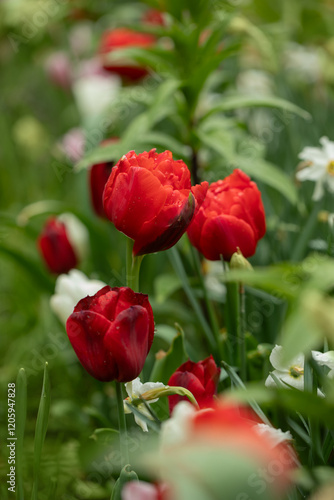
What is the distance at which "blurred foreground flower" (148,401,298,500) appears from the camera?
9.8 inches

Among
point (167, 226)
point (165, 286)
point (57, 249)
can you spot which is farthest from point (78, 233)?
point (167, 226)

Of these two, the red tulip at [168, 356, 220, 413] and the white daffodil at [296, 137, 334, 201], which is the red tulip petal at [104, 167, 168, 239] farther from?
the white daffodil at [296, 137, 334, 201]

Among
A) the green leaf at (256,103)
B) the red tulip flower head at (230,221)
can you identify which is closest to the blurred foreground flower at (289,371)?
the red tulip flower head at (230,221)

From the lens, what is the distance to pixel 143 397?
0.44 meters

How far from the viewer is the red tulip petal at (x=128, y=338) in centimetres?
42

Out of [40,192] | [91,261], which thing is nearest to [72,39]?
[40,192]

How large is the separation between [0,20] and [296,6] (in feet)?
2.73

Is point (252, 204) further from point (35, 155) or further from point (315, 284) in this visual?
point (35, 155)

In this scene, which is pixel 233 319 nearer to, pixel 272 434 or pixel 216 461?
pixel 272 434

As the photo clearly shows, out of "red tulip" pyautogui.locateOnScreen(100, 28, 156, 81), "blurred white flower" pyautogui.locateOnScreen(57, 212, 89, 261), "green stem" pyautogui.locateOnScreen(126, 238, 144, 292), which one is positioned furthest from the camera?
"red tulip" pyautogui.locateOnScreen(100, 28, 156, 81)

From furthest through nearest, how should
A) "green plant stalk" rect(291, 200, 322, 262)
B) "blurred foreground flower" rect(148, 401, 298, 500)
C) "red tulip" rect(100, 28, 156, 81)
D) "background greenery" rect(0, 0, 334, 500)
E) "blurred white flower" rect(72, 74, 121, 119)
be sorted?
"blurred white flower" rect(72, 74, 121, 119), "red tulip" rect(100, 28, 156, 81), "green plant stalk" rect(291, 200, 322, 262), "background greenery" rect(0, 0, 334, 500), "blurred foreground flower" rect(148, 401, 298, 500)

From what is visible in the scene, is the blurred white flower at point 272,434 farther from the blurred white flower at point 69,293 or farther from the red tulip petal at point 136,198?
the blurred white flower at point 69,293

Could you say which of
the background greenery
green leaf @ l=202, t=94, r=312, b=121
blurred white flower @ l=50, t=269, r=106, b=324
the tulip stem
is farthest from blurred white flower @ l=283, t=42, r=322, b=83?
the tulip stem

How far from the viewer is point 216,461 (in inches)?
9.8
